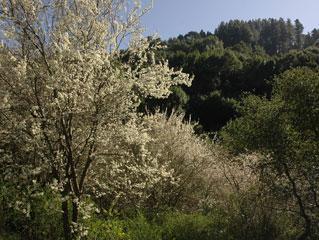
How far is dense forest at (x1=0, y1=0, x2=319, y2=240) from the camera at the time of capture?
782 centimetres

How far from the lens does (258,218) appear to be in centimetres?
1095

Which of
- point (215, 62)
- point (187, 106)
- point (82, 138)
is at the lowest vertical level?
point (82, 138)

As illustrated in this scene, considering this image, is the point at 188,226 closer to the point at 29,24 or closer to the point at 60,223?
the point at 60,223

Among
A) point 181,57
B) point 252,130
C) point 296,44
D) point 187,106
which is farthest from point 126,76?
point 296,44

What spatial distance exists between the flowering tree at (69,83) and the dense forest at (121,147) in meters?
0.03

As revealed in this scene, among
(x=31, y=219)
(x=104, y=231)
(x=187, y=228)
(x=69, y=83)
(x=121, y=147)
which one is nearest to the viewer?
(x=69, y=83)

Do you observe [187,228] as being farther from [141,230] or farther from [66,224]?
[66,224]

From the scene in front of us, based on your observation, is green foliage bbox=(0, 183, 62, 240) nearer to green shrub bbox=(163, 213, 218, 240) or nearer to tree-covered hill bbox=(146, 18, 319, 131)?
green shrub bbox=(163, 213, 218, 240)

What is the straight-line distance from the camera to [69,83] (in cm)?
740

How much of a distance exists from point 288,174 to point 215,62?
5263 cm

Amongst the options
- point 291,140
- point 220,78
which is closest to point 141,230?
point 291,140

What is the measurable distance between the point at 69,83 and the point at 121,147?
3.40 m

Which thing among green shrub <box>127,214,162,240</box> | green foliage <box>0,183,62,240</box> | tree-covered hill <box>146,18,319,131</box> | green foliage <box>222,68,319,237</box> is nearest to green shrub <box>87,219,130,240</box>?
green shrub <box>127,214,162,240</box>

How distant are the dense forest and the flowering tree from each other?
3cm
